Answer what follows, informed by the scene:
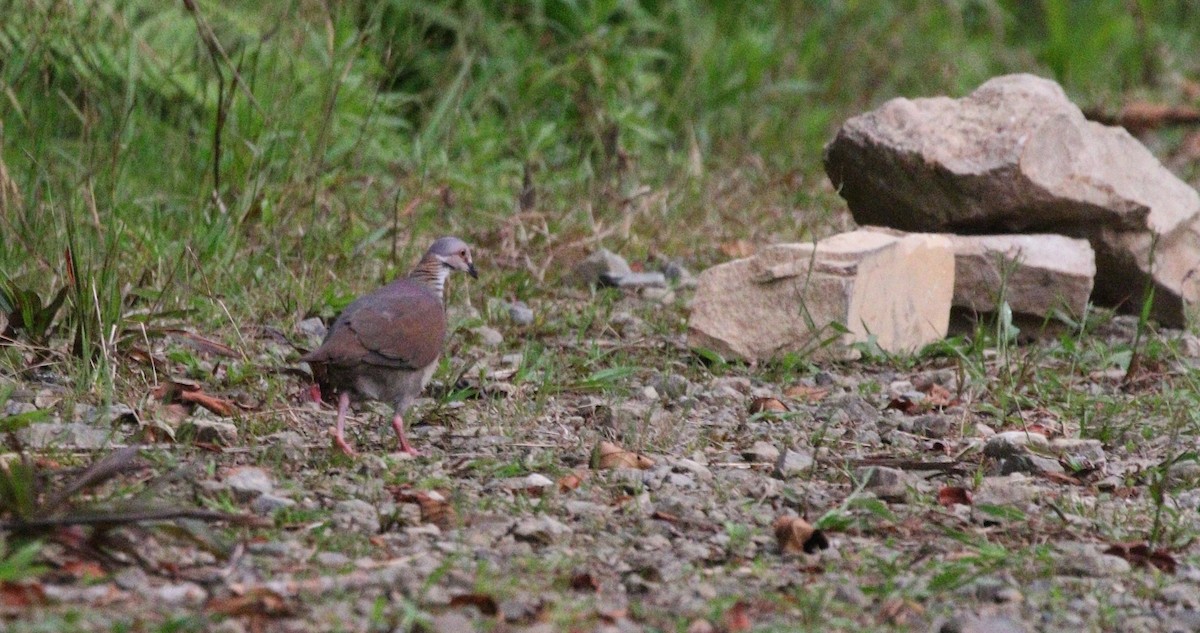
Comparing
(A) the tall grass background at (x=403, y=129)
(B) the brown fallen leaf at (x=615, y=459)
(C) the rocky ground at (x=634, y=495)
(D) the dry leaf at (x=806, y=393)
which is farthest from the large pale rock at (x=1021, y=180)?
(B) the brown fallen leaf at (x=615, y=459)

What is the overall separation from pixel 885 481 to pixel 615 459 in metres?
0.67

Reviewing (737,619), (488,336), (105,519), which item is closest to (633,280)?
(488,336)

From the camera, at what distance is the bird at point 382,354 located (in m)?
4.22

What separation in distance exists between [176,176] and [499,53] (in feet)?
7.57

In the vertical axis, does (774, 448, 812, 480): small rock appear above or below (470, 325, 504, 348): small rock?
above

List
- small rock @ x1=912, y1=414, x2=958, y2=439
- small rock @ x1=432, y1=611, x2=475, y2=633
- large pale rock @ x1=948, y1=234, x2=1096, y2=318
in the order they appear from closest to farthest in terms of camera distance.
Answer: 1. small rock @ x1=432, y1=611, x2=475, y2=633
2. small rock @ x1=912, y1=414, x2=958, y2=439
3. large pale rock @ x1=948, y1=234, x2=1096, y2=318

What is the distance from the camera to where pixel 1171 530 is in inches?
144

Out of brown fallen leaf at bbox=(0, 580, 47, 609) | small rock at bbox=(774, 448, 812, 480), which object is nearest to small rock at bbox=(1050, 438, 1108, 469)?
small rock at bbox=(774, 448, 812, 480)

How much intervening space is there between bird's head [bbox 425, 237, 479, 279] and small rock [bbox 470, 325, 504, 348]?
0.35 meters

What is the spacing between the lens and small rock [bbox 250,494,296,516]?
11.1ft

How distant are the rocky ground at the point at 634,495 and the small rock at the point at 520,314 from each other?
121 millimetres

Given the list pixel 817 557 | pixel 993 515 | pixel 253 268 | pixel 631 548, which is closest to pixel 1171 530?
pixel 993 515

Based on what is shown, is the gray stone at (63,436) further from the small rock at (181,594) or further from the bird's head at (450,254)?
the bird's head at (450,254)

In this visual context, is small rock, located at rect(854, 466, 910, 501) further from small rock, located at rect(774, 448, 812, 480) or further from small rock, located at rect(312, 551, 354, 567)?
small rock, located at rect(312, 551, 354, 567)
